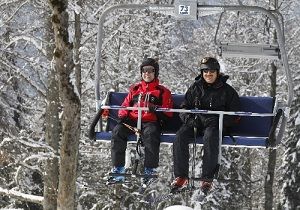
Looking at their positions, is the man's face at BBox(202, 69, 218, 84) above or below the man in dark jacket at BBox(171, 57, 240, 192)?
above

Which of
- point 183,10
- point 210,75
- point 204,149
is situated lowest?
point 204,149

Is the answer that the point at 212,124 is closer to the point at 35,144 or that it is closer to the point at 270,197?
the point at 35,144

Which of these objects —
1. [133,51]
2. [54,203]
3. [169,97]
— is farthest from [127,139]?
[133,51]

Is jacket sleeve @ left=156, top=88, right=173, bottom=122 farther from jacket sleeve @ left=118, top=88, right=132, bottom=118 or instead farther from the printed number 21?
the printed number 21

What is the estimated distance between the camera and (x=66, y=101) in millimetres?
7609

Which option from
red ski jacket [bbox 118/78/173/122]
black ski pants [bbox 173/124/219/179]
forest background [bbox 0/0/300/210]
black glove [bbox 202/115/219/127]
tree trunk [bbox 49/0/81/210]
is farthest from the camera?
forest background [bbox 0/0/300/210]

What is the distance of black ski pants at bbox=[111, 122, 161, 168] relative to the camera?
643 centimetres

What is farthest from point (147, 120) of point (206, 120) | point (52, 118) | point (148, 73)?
point (52, 118)

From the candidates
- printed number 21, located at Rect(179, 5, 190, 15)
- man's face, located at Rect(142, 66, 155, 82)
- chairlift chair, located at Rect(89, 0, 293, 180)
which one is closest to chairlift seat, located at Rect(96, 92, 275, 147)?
chairlift chair, located at Rect(89, 0, 293, 180)

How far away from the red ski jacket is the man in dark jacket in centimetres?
28

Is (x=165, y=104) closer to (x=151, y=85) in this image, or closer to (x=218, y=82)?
(x=151, y=85)

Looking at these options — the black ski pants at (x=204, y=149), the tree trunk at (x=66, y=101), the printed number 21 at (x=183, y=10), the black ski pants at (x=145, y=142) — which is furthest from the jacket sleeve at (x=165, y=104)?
the tree trunk at (x=66, y=101)

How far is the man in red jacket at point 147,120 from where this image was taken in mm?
6445

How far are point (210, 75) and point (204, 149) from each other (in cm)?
81
